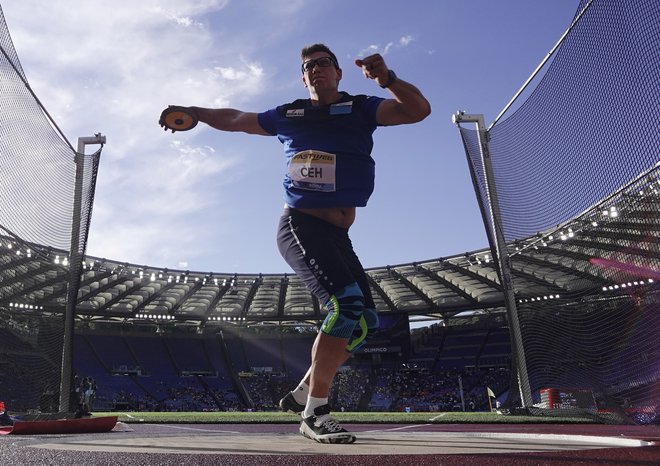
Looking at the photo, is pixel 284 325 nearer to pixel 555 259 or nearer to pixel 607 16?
pixel 555 259

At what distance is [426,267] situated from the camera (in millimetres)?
34469

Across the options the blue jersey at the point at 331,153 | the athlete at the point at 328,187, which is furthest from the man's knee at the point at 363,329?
the blue jersey at the point at 331,153

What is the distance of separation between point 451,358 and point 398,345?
7.12 meters

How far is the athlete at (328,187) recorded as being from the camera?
311cm

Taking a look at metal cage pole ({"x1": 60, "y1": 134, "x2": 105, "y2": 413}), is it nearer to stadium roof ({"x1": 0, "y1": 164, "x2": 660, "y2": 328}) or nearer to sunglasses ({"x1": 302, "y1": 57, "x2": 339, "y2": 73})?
sunglasses ({"x1": 302, "y1": 57, "x2": 339, "y2": 73})

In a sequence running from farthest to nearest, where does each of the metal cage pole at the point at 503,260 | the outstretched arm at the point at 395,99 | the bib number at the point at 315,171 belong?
the metal cage pole at the point at 503,260, the bib number at the point at 315,171, the outstretched arm at the point at 395,99

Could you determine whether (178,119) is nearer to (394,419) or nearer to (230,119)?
(230,119)

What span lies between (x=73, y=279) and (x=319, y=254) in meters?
8.53

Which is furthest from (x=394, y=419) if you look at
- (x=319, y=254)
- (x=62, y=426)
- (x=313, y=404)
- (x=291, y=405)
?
(x=319, y=254)

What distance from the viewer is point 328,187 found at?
333 centimetres

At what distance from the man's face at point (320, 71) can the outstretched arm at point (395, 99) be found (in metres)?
0.45

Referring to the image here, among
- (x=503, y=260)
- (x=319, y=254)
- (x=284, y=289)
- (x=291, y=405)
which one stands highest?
(x=284, y=289)

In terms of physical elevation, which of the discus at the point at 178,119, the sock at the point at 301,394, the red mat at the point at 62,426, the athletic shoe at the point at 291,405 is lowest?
the red mat at the point at 62,426

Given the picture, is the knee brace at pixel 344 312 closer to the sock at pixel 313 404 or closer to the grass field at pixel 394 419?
the sock at pixel 313 404
